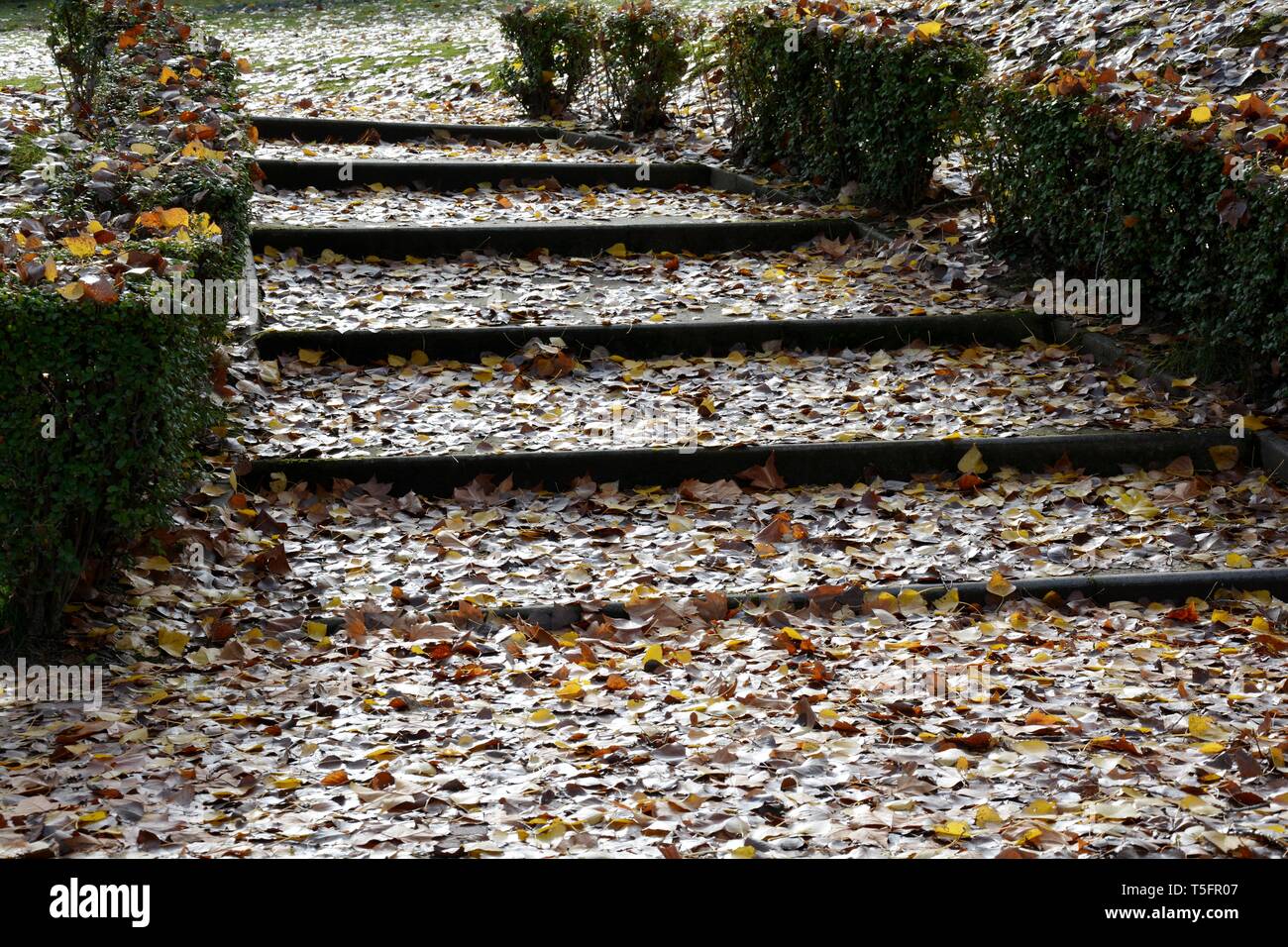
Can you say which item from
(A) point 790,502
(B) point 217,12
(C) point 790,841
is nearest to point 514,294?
(A) point 790,502

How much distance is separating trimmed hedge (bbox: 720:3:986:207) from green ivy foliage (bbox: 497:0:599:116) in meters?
1.53

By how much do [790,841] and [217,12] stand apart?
14438 millimetres

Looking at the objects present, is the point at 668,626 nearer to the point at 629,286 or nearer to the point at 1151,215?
the point at 629,286

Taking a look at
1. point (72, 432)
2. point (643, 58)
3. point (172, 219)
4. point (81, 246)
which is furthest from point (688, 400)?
point (643, 58)

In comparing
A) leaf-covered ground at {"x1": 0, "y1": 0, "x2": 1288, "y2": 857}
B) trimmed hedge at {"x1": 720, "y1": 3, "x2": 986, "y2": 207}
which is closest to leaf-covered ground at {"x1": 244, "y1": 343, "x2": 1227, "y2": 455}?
leaf-covered ground at {"x1": 0, "y1": 0, "x2": 1288, "y2": 857}

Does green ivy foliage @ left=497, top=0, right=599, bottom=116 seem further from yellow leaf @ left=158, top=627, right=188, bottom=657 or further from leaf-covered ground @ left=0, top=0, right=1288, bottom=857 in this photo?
yellow leaf @ left=158, top=627, right=188, bottom=657

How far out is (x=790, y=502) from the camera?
18.5 feet

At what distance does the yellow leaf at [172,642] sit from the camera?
14.5 feet

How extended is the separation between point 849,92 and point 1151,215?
254 centimetres

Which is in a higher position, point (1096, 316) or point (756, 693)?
point (1096, 316)

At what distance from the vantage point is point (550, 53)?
10500 mm

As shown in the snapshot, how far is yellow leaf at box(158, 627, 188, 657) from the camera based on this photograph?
4.43m
